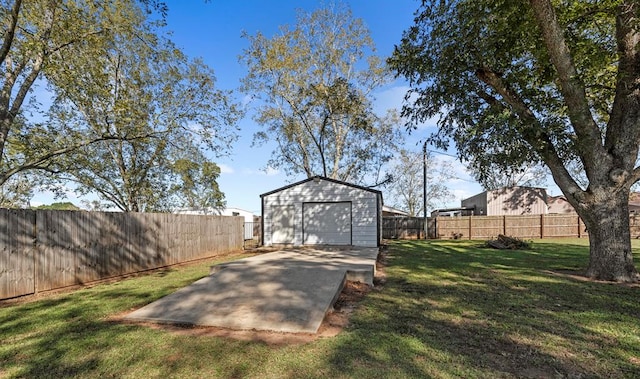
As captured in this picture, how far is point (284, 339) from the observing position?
3727 millimetres

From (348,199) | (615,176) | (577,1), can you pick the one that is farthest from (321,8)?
(615,176)

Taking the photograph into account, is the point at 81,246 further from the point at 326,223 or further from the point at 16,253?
the point at 326,223

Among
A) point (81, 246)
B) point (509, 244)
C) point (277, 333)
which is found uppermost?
point (81, 246)

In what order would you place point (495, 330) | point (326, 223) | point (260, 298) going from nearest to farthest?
point (495, 330) < point (260, 298) < point (326, 223)

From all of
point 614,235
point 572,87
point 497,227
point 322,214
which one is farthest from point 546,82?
point 497,227

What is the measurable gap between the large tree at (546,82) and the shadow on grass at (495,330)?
1721 millimetres

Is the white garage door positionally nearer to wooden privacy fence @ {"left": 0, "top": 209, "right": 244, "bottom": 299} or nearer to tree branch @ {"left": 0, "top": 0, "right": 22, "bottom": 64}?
wooden privacy fence @ {"left": 0, "top": 209, "right": 244, "bottom": 299}

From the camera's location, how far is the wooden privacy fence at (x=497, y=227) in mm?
18609

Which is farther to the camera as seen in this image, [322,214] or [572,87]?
[322,214]

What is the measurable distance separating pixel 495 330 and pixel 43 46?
33.9 feet

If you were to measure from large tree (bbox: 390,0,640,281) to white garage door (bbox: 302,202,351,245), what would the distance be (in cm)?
582

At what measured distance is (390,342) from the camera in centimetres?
349

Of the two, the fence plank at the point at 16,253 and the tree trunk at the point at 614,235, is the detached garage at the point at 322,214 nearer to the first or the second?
the tree trunk at the point at 614,235

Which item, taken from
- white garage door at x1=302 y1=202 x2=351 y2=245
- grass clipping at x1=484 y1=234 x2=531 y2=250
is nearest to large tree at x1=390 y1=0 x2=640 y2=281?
white garage door at x1=302 y1=202 x2=351 y2=245
